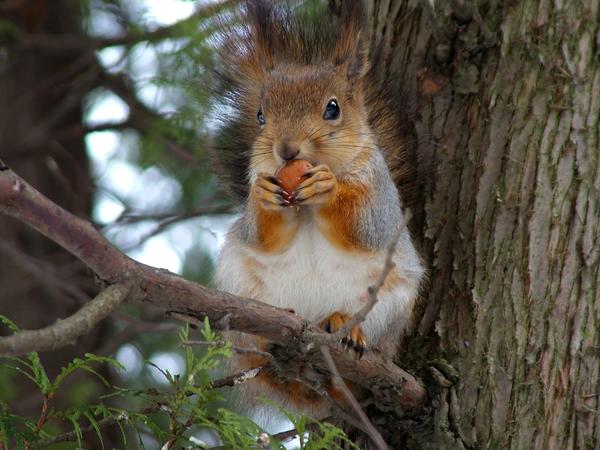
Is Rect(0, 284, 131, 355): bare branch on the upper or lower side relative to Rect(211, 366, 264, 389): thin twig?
upper

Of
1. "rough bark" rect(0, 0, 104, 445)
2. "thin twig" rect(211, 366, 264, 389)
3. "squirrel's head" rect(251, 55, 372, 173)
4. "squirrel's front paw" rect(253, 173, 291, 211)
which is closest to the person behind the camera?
"thin twig" rect(211, 366, 264, 389)

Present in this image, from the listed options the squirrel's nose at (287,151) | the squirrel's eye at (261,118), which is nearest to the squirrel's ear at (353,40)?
the squirrel's eye at (261,118)

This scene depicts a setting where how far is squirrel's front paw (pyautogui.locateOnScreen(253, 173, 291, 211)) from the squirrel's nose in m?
0.06

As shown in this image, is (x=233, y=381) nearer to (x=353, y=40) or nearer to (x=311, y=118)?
(x=311, y=118)

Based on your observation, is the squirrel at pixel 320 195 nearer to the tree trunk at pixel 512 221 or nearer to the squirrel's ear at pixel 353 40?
the squirrel's ear at pixel 353 40

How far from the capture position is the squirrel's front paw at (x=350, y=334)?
1.92m

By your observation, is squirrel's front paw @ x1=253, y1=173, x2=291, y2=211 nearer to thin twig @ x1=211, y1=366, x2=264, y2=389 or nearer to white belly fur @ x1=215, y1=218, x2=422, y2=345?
white belly fur @ x1=215, y1=218, x2=422, y2=345

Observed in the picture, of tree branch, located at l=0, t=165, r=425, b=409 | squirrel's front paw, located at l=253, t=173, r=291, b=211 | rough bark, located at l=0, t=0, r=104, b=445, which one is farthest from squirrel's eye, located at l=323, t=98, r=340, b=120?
rough bark, located at l=0, t=0, r=104, b=445

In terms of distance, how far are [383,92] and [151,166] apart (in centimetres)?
121

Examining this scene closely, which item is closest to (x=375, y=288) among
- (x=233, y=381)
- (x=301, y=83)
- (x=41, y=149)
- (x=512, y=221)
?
(x=233, y=381)

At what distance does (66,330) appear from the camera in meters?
1.25

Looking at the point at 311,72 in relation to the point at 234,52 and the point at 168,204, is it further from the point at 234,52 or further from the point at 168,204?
the point at 168,204

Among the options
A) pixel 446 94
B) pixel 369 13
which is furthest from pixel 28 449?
pixel 369 13

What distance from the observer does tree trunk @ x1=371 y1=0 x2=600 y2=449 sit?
76.0 inches
